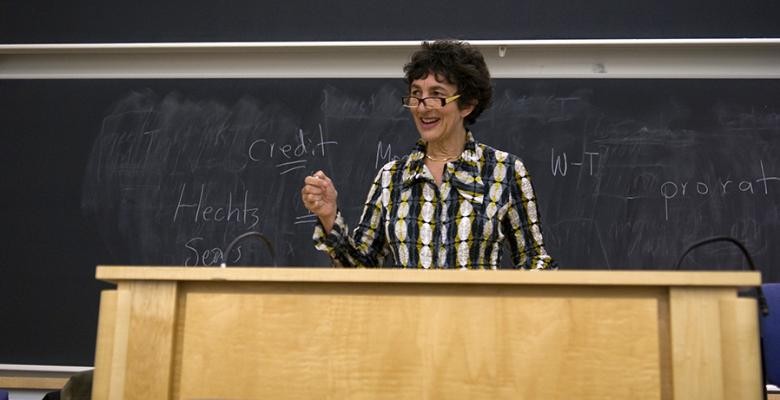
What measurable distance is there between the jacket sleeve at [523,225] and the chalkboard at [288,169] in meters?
0.95

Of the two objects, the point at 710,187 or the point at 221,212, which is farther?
the point at 221,212

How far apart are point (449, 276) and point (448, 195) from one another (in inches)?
30.9

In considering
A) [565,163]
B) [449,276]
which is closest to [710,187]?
[565,163]

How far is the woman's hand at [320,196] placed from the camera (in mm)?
1465

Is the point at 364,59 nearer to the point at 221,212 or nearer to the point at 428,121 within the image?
the point at 221,212

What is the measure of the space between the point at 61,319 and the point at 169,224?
62cm

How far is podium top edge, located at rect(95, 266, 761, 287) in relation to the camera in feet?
3.28

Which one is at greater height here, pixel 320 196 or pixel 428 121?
pixel 428 121

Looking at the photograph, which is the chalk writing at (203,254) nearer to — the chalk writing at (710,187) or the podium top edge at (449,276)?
the podium top edge at (449,276)

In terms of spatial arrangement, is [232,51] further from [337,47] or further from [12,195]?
[12,195]

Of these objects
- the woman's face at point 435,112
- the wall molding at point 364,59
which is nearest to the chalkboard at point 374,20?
the wall molding at point 364,59

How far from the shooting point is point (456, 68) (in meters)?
1.88

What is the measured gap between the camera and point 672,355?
39.1 inches

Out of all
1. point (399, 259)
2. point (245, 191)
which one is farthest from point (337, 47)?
point (399, 259)
